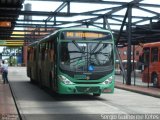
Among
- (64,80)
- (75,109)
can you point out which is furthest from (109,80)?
(75,109)

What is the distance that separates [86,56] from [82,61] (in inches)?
10.4

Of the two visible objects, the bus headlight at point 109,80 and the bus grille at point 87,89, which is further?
the bus headlight at point 109,80

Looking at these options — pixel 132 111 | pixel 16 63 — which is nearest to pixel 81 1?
pixel 132 111

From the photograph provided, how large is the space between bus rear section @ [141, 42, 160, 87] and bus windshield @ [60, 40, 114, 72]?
880 cm

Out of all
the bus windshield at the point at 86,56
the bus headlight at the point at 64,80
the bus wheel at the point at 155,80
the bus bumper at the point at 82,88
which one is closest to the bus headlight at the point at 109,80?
the bus bumper at the point at 82,88

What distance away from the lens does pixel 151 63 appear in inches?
1064

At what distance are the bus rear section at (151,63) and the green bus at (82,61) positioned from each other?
876cm

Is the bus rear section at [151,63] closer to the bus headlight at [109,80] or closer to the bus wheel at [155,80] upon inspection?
the bus wheel at [155,80]

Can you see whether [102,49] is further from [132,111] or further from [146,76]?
[146,76]

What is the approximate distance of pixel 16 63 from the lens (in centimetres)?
11112

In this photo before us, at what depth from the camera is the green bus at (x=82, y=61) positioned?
17.3m

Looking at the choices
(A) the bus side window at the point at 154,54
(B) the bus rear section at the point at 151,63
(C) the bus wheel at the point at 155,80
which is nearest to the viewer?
(B) the bus rear section at the point at 151,63

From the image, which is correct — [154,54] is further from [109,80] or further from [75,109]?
[75,109]

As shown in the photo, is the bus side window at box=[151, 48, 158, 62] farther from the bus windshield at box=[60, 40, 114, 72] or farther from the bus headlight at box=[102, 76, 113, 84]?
the bus headlight at box=[102, 76, 113, 84]
